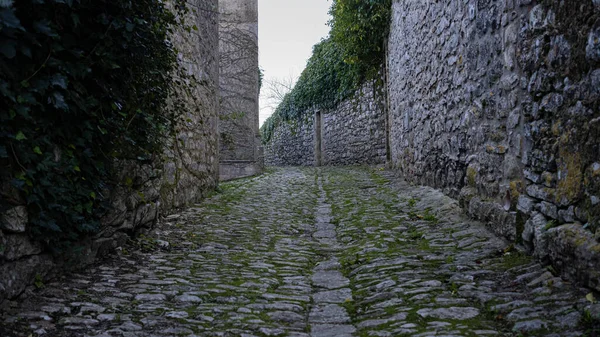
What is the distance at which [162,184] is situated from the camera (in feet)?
19.0

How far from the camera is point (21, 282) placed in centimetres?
288

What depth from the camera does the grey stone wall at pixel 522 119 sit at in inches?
108

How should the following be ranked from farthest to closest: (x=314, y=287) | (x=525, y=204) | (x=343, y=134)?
(x=343, y=134), (x=525, y=204), (x=314, y=287)

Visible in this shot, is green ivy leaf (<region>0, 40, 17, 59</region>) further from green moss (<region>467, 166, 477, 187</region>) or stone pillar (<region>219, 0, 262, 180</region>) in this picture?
stone pillar (<region>219, 0, 262, 180</region>)

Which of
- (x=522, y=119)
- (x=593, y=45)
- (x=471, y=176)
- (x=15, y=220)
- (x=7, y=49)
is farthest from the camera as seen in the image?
(x=471, y=176)

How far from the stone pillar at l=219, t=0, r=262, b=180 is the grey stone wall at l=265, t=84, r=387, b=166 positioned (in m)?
3.20

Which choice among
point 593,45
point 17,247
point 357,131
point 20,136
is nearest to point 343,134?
point 357,131

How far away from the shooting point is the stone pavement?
2.56 meters

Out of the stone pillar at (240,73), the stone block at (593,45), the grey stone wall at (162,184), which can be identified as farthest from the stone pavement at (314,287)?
the stone pillar at (240,73)

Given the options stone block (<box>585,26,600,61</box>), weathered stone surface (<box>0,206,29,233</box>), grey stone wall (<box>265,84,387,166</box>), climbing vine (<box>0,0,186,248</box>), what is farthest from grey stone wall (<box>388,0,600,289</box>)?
grey stone wall (<box>265,84,387,166</box>)

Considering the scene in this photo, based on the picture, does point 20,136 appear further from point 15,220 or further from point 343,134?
point 343,134

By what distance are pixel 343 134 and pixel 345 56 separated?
9.42ft

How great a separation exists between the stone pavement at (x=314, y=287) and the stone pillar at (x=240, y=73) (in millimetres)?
6807

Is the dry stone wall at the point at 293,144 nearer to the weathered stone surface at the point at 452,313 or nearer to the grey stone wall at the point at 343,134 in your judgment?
the grey stone wall at the point at 343,134
